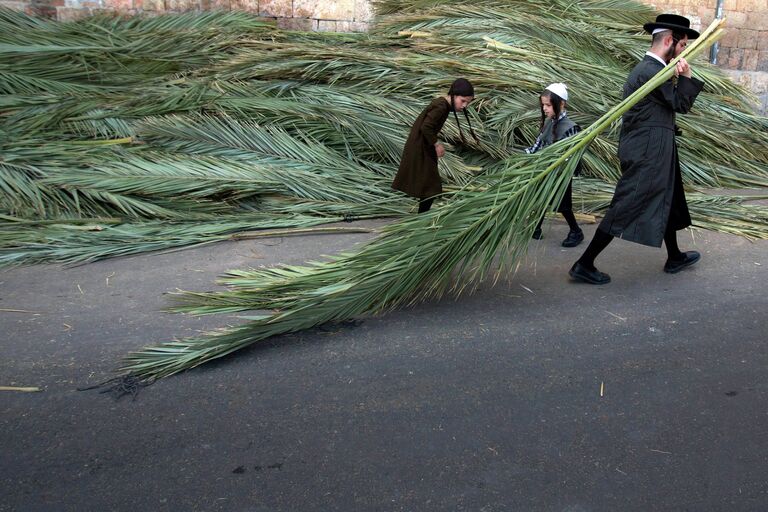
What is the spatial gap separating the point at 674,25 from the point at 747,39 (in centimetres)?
705

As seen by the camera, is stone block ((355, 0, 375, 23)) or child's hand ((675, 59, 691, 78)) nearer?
child's hand ((675, 59, 691, 78))

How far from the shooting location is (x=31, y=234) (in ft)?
16.7

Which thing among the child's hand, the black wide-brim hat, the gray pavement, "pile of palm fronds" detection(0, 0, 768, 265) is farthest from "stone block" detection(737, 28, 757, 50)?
the child's hand

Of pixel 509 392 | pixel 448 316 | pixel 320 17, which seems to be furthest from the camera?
pixel 320 17

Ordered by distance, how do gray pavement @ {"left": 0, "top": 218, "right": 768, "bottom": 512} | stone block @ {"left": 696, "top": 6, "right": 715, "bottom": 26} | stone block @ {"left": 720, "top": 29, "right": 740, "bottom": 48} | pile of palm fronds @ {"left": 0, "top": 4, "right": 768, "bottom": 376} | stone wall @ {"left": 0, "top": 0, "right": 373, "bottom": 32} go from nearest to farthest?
gray pavement @ {"left": 0, "top": 218, "right": 768, "bottom": 512} → pile of palm fronds @ {"left": 0, "top": 4, "right": 768, "bottom": 376} → stone wall @ {"left": 0, "top": 0, "right": 373, "bottom": 32} → stone block @ {"left": 696, "top": 6, "right": 715, "bottom": 26} → stone block @ {"left": 720, "top": 29, "right": 740, "bottom": 48}

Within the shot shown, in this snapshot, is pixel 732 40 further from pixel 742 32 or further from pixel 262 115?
pixel 262 115

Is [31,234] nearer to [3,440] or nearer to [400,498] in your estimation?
[3,440]

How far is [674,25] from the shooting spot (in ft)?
14.1

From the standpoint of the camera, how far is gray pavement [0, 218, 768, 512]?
2504mm

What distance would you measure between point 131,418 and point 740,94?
23.3 ft

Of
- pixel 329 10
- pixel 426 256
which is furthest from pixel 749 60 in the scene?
pixel 426 256

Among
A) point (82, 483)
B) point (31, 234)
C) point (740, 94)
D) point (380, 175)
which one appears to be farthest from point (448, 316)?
point (740, 94)

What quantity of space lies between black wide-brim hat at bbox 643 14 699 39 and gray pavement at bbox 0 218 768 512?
1.49 metres

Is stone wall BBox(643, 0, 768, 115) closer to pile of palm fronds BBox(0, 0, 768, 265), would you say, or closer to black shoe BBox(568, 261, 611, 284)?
pile of palm fronds BBox(0, 0, 768, 265)
